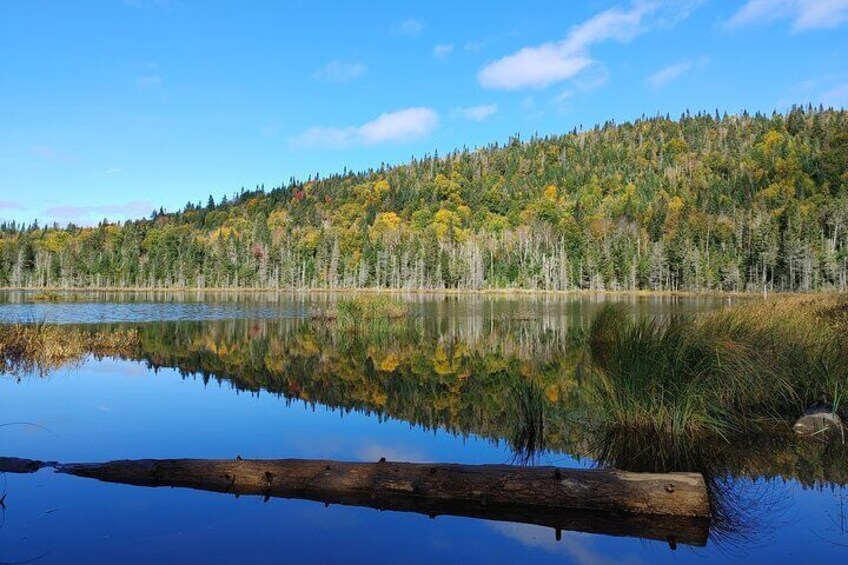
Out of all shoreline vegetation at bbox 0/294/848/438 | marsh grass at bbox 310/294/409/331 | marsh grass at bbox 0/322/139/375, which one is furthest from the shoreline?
shoreline vegetation at bbox 0/294/848/438

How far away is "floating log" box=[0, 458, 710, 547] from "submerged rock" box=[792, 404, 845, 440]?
407cm

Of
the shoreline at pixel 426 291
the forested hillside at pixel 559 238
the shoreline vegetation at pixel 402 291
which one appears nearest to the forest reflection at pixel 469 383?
the shoreline vegetation at pixel 402 291

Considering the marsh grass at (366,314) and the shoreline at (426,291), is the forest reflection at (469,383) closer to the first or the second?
the marsh grass at (366,314)

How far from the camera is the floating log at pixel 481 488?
6.52 m

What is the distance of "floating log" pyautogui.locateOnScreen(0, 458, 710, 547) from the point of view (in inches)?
257

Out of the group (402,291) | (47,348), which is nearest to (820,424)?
(47,348)

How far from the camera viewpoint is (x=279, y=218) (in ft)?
641

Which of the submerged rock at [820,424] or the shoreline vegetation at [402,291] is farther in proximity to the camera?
the shoreline vegetation at [402,291]

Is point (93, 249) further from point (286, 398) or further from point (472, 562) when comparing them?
point (472, 562)

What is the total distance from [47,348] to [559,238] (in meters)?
126

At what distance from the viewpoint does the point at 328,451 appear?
32.8ft

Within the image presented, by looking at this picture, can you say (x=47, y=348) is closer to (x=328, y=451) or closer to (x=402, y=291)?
(x=328, y=451)

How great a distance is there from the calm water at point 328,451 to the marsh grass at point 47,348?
1.25 metres

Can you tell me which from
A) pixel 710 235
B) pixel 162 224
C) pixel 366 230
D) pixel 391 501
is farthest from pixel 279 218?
pixel 391 501
